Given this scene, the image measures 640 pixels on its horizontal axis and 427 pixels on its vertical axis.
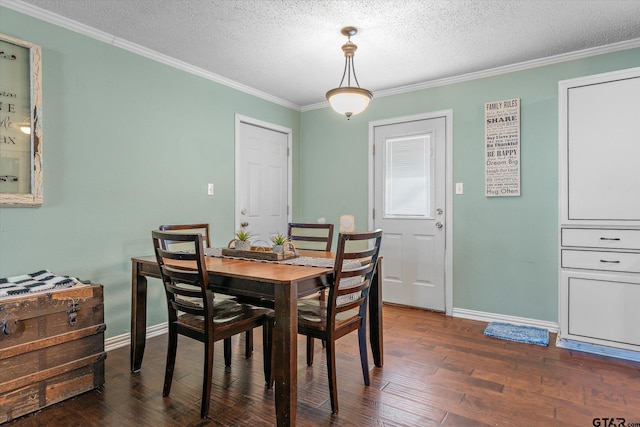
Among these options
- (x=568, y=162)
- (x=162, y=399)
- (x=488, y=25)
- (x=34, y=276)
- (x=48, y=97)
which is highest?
(x=488, y=25)

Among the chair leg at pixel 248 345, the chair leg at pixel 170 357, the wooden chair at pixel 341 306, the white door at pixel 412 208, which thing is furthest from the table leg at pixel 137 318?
the white door at pixel 412 208

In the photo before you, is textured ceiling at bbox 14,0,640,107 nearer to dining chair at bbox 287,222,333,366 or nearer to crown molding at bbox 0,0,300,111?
crown molding at bbox 0,0,300,111

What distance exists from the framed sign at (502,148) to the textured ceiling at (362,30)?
40 centimetres

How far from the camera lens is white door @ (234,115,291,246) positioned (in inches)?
155

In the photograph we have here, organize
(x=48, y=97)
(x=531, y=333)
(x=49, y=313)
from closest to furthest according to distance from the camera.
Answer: (x=49, y=313), (x=48, y=97), (x=531, y=333)

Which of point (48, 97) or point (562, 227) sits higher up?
point (48, 97)

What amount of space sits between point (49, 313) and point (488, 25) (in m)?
3.23

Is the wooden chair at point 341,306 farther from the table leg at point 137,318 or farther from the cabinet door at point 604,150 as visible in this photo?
the cabinet door at point 604,150

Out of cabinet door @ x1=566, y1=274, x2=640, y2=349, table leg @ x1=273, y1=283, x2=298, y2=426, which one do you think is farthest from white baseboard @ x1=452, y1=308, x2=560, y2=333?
table leg @ x1=273, y1=283, x2=298, y2=426

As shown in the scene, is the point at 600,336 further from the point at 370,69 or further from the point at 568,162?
the point at 370,69

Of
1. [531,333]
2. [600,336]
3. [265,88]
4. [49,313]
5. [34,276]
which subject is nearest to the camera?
[49,313]

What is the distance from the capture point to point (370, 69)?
3441 millimetres

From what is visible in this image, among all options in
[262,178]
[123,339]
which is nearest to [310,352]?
[123,339]

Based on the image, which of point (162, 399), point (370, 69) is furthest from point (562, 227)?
point (162, 399)
